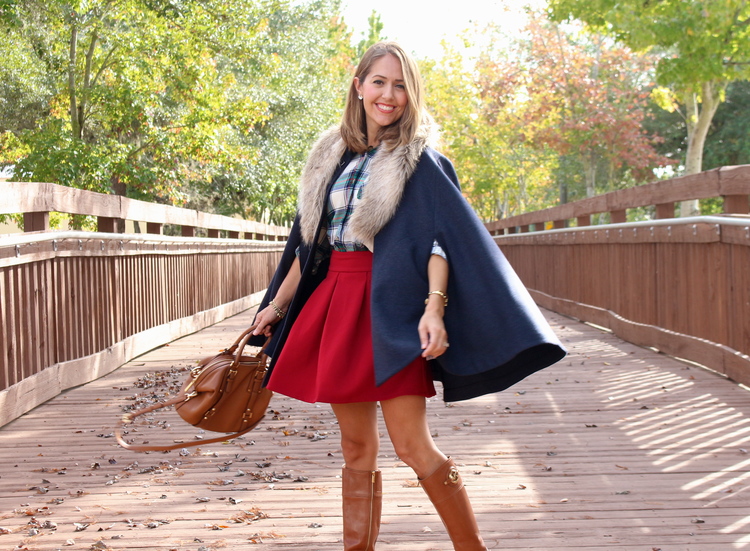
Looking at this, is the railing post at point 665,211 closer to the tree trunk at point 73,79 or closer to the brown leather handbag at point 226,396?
the brown leather handbag at point 226,396

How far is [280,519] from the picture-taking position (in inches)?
138

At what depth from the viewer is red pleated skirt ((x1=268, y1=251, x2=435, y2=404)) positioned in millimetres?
2607

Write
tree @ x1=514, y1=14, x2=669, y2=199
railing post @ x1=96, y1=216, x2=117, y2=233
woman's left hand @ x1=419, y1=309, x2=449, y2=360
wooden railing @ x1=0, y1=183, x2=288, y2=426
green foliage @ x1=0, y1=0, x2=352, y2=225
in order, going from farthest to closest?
tree @ x1=514, y1=14, x2=669, y2=199
green foliage @ x1=0, y1=0, x2=352, y2=225
railing post @ x1=96, y1=216, x2=117, y2=233
wooden railing @ x1=0, y1=183, x2=288, y2=426
woman's left hand @ x1=419, y1=309, x2=449, y2=360

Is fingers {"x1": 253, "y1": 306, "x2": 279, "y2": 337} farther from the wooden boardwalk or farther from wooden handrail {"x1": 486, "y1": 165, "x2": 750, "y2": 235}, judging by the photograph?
wooden handrail {"x1": 486, "y1": 165, "x2": 750, "y2": 235}

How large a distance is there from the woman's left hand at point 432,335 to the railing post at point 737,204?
13.7 ft

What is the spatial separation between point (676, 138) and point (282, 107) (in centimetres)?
1418

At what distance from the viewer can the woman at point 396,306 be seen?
8.36 ft

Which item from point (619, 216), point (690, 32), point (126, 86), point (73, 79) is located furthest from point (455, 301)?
point (73, 79)

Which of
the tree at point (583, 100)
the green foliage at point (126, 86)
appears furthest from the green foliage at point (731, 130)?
the green foliage at point (126, 86)

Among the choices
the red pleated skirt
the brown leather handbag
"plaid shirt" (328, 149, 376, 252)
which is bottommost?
the brown leather handbag

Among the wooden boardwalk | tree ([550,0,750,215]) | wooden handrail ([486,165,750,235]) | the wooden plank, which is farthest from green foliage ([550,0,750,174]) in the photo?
the wooden plank

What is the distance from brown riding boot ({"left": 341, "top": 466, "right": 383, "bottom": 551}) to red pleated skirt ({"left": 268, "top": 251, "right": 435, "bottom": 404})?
12.3 inches

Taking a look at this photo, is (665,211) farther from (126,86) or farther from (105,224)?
(126,86)

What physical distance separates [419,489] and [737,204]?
3378mm
